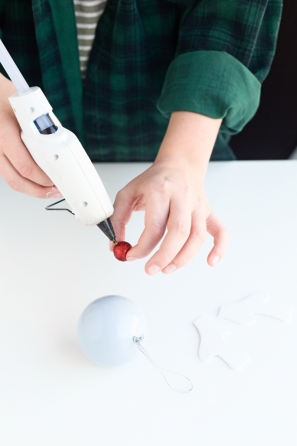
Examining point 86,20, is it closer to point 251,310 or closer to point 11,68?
point 11,68

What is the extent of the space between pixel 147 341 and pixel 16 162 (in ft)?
0.72

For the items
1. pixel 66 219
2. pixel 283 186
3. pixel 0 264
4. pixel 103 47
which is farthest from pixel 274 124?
pixel 0 264

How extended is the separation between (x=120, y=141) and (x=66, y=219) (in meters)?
0.22

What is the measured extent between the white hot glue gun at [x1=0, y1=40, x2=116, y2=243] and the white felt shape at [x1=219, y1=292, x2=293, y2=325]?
0.19 m

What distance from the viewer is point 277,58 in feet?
2.94

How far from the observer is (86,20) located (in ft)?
2.07

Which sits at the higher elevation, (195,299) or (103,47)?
(103,47)

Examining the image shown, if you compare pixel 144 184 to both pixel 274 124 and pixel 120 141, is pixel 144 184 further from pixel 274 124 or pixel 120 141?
pixel 274 124

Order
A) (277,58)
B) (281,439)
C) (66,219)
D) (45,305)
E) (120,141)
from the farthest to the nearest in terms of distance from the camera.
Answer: (277,58) < (120,141) < (66,219) < (45,305) < (281,439)

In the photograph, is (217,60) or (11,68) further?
(217,60)

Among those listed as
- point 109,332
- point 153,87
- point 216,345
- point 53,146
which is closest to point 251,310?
point 216,345

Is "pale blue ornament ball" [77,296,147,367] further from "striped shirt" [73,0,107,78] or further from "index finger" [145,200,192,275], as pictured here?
"striped shirt" [73,0,107,78]

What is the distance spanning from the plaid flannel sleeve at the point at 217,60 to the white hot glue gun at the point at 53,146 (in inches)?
8.2

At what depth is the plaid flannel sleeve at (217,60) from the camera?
0.55 meters
